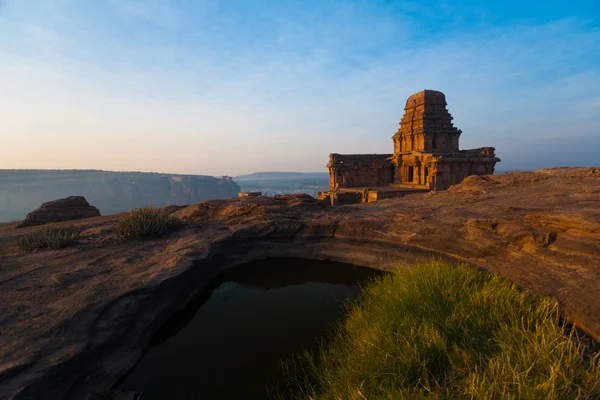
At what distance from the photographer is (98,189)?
139 meters

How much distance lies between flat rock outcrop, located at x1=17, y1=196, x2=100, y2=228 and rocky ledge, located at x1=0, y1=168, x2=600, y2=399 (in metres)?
6.23

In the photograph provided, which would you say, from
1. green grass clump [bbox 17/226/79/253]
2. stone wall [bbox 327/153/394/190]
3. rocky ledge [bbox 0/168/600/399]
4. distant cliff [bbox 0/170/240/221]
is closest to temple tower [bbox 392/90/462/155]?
stone wall [bbox 327/153/394/190]

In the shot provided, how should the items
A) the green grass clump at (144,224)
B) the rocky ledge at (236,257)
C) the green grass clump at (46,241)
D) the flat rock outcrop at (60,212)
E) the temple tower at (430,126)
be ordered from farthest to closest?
the temple tower at (430,126) → the flat rock outcrop at (60,212) → the green grass clump at (144,224) → the green grass clump at (46,241) → the rocky ledge at (236,257)

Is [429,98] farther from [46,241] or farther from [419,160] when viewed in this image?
[46,241]

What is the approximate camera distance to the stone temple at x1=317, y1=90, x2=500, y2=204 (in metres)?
23.9

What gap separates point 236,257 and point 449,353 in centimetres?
600

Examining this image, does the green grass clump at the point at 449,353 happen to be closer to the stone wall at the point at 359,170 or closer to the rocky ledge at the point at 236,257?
the rocky ledge at the point at 236,257

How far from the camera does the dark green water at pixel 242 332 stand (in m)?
3.54

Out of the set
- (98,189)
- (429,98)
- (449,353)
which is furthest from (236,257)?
(98,189)

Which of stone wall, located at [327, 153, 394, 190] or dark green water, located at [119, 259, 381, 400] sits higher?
stone wall, located at [327, 153, 394, 190]

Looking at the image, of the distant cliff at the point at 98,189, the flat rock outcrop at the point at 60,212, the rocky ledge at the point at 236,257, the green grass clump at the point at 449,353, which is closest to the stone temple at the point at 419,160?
the rocky ledge at the point at 236,257

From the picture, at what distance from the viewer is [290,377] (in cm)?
352

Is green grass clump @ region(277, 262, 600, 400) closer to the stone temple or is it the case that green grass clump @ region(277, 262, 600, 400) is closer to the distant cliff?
the stone temple

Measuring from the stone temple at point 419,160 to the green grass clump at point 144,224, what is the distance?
16.1 metres
